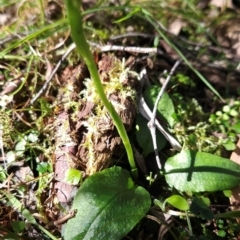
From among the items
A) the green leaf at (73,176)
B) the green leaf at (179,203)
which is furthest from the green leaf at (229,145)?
the green leaf at (73,176)

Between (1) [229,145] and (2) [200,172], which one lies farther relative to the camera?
(1) [229,145]

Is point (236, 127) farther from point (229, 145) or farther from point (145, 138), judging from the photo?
point (145, 138)

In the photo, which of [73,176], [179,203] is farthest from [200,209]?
[73,176]

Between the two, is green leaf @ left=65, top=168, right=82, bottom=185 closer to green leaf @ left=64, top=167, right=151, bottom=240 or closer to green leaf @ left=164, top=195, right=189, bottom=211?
green leaf @ left=64, top=167, right=151, bottom=240

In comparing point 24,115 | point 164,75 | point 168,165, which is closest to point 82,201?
point 168,165

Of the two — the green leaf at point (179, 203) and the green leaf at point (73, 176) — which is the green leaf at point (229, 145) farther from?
the green leaf at point (73, 176)
